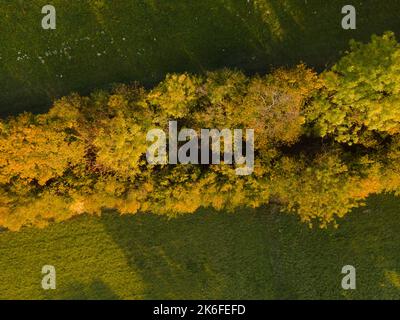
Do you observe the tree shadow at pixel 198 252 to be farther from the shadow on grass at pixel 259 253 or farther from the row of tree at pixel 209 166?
the row of tree at pixel 209 166

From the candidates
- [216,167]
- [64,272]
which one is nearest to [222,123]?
[216,167]

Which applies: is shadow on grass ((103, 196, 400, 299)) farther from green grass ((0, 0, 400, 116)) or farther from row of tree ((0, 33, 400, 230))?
green grass ((0, 0, 400, 116))

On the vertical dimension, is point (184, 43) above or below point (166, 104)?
above

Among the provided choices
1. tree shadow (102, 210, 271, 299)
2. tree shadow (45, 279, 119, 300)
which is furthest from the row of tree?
tree shadow (45, 279, 119, 300)

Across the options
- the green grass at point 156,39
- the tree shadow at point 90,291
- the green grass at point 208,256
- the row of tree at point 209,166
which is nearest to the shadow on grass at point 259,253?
the green grass at point 208,256

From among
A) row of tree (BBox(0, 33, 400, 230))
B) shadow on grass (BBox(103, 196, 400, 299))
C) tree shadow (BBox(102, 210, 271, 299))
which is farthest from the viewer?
tree shadow (BBox(102, 210, 271, 299))
